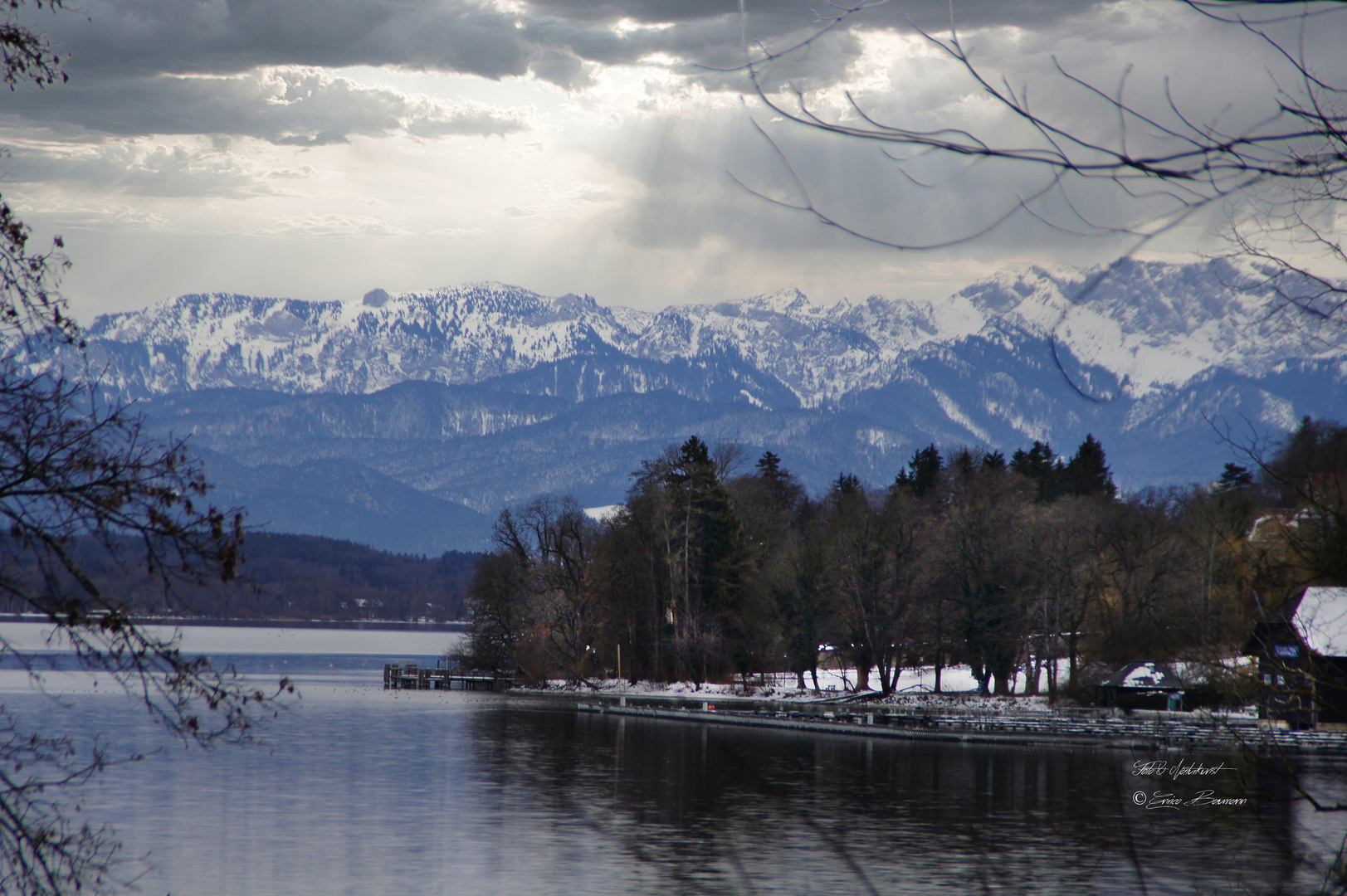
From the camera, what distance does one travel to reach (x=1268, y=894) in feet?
75.8

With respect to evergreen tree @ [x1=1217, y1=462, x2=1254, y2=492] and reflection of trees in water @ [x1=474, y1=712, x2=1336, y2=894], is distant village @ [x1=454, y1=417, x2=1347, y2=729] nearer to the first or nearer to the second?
evergreen tree @ [x1=1217, y1=462, x2=1254, y2=492]

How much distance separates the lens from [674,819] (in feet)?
133

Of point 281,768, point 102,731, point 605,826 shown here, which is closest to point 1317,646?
point 605,826

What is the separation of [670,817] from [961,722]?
38834 millimetres

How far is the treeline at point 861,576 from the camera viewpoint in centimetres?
7581

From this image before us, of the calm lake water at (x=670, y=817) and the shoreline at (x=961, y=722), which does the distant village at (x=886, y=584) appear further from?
the calm lake water at (x=670, y=817)

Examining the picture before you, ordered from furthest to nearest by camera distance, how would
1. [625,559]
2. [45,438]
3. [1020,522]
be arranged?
[625,559], [1020,522], [45,438]

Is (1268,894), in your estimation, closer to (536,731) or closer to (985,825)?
(985,825)

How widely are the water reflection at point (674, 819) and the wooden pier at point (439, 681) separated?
48340mm

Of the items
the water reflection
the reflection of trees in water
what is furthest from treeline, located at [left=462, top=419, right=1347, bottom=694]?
the water reflection

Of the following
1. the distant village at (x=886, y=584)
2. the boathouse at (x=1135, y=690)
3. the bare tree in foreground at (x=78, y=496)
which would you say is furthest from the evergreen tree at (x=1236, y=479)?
the bare tree in foreground at (x=78, y=496)

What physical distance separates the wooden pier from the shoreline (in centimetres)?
2204

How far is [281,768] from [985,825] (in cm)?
2967

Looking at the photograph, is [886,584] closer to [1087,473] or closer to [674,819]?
[674,819]
